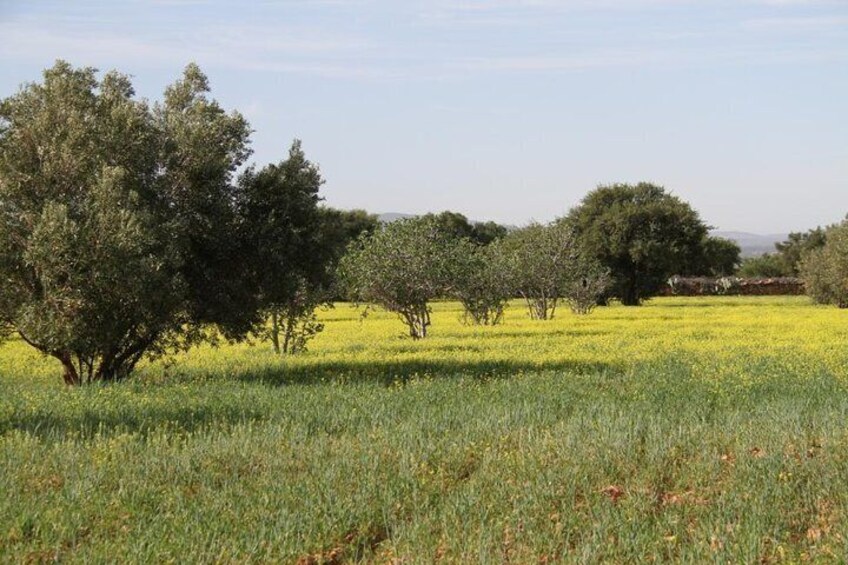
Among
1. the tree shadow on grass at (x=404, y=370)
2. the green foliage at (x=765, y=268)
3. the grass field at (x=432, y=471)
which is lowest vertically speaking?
the grass field at (x=432, y=471)

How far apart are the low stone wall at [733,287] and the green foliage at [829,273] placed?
25113mm

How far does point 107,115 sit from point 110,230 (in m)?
3.82

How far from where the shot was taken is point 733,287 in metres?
98.6

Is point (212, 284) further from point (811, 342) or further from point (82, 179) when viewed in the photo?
point (811, 342)

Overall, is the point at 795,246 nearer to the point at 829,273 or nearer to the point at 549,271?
the point at 829,273

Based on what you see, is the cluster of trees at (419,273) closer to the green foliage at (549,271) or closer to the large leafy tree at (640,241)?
the green foliage at (549,271)

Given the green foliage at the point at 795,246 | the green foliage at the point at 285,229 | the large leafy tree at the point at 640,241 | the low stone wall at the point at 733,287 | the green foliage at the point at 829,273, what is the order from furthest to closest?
the green foliage at the point at 795,246 < the low stone wall at the point at 733,287 < the large leafy tree at the point at 640,241 < the green foliage at the point at 829,273 < the green foliage at the point at 285,229

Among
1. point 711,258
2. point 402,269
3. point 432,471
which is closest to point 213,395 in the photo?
point 432,471

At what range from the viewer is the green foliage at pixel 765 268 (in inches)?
4841

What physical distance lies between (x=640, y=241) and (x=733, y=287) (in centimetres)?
2899

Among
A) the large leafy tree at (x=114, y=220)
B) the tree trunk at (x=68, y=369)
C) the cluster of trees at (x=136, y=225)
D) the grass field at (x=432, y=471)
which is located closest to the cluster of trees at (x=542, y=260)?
the cluster of trees at (x=136, y=225)

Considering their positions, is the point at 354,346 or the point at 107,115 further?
the point at 354,346

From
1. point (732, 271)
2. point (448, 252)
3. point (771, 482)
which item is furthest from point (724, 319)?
point (732, 271)

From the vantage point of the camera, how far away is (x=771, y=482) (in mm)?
9562
